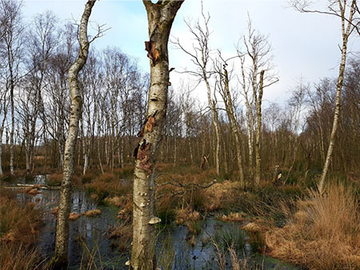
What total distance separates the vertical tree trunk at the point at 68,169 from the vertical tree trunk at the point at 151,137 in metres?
1.91

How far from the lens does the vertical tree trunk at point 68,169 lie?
10.3 feet

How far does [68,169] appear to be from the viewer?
3273 millimetres

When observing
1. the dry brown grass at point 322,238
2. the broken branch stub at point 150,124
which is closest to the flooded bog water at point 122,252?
the dry brown grass at point 322,238

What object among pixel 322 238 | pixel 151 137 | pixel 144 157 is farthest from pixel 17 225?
pixel 322 238

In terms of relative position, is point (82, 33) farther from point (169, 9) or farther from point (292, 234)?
point (292, 234)

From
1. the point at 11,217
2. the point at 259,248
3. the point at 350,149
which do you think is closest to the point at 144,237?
the point at 259,248

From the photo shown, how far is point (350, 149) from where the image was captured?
12.1 metres

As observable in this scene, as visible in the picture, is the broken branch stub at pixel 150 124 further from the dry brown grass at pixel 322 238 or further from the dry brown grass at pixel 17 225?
the dry brown grass at pixel 17 225

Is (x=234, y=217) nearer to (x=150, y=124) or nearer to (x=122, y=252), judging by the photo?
(x=122, y=252)

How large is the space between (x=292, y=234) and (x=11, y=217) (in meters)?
5.85

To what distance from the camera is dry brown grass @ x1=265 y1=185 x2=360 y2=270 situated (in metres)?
3.18

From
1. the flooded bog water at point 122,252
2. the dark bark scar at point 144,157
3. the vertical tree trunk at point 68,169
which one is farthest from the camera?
A: the flooded bog water at point 122,252

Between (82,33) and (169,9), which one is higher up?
(82,33)

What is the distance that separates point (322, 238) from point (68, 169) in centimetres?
464
